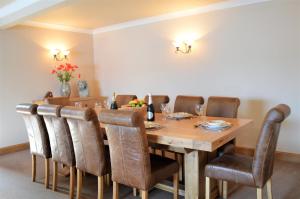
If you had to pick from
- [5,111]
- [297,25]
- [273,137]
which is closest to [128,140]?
[273,137]

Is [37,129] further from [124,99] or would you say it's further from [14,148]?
[14,148]

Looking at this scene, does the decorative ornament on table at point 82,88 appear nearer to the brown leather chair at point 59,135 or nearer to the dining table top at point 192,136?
the brown leather chair at point 59,135

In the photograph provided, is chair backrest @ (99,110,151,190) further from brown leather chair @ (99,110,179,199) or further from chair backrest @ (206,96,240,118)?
chair backrest @ (206,96,240,118)

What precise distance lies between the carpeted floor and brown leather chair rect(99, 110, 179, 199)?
2.27ft

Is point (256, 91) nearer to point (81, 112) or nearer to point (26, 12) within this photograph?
point (81, 112)

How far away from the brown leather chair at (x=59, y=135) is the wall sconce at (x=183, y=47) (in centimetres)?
259

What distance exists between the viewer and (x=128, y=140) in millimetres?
2014

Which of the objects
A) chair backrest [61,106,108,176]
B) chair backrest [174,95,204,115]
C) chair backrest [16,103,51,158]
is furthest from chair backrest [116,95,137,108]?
chair backrest [61,106,108,176]

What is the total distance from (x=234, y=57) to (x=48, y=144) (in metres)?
2.89

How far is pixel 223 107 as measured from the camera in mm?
3176

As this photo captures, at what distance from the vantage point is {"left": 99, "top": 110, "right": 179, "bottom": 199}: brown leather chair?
1953mm

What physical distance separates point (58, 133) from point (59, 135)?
0.02 m

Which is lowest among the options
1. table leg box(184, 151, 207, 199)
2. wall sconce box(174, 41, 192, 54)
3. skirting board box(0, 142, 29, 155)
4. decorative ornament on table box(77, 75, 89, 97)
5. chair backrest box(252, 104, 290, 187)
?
skirting board box(0, 142, 29, 155)

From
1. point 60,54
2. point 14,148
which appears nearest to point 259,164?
point 14,148
